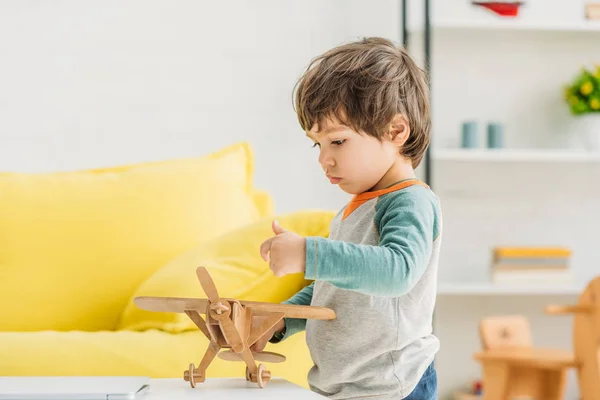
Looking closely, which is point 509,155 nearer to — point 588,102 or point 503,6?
point 588,102

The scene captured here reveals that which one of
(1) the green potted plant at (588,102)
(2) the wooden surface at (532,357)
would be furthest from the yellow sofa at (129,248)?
(1) the green potted plant at (588,102)

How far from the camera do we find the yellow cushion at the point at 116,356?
49.5 inches

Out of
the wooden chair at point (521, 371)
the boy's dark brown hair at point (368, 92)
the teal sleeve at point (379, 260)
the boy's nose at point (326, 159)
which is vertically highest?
the boy's dark brown hair at point (368, 92)

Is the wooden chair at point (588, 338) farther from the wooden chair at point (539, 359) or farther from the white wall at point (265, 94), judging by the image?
the white wall at point (265, 94)

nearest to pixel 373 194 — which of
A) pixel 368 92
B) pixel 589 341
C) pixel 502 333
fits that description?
pixel 368 92

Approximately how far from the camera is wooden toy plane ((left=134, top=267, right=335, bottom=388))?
2.68 ft

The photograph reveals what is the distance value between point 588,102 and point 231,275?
1.94 meters

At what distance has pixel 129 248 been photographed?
66.9 inches

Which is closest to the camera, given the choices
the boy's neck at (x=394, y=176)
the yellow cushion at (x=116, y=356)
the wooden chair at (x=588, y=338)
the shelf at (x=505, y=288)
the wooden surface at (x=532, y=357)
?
the boy's neck at (x=394, y=176)

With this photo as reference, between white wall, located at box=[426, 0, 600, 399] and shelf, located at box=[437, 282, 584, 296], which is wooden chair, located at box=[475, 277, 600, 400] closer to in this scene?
shelf, located at box=[437, 282, 584, 296]

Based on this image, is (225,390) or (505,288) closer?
(225,390)

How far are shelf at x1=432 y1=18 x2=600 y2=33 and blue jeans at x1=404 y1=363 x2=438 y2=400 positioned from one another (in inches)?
79.3

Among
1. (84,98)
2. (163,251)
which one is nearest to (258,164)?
(84,98)

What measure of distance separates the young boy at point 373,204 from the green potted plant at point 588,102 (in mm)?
2060
